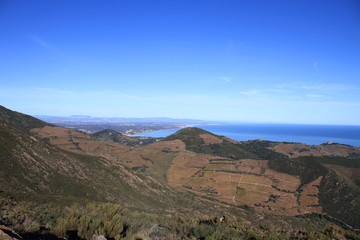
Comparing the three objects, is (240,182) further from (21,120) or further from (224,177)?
(21,120)

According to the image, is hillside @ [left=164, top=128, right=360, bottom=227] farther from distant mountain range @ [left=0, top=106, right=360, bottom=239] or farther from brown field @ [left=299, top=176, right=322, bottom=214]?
distant mountain range @ [left=0, top=106, right=360, bottom=239]

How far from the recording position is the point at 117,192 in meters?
29.8

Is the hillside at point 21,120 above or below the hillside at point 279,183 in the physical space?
above

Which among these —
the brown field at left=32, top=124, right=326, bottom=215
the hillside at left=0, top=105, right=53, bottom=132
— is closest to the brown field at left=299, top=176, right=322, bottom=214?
the brown field at left=32, top=124, right=326, bottom=215

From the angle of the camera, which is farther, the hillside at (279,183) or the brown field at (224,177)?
the brown field at (224,177)

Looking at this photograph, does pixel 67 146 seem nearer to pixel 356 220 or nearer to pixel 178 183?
pixel 178 183

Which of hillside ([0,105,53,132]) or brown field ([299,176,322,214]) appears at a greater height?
hillside ([0,105,53,132])

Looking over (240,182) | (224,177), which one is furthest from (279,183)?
(224,177)

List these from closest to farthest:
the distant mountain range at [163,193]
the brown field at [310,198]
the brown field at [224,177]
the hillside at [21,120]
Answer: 1. the distant mountain range at [163,193]
2. the brown field at [310,198]
3. the brown field at [224,177]
4. the hillside at [21,120]

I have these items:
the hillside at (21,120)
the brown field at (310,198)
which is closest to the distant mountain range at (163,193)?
the brown field at (310,198)

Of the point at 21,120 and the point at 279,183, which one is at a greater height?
the point at 21,120

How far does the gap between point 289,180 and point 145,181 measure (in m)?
43.4

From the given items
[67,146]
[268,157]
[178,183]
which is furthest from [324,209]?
[67,146]

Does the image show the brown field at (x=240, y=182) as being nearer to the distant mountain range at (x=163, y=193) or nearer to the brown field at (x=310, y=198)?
the distant mountain range at (x=163, y=193)
